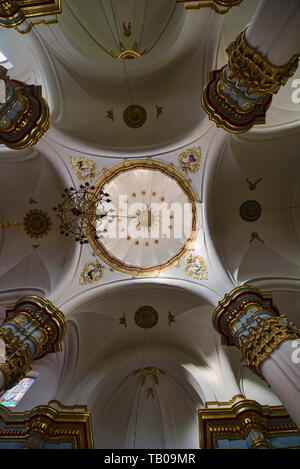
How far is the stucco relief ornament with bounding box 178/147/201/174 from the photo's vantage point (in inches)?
447

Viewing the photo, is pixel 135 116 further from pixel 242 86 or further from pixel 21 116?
pixel 242 86

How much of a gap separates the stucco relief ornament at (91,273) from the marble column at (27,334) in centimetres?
260

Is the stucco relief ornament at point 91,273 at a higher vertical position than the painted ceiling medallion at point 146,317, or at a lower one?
higher

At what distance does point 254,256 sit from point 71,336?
7723 millimetres

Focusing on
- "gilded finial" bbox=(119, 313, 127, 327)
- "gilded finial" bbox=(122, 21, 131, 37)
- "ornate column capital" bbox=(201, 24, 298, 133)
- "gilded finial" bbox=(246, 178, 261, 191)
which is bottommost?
"gilded finial" bbox=(119, 313, 127, 327)

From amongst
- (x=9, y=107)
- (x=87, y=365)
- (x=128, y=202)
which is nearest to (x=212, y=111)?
(x=9, y=107)

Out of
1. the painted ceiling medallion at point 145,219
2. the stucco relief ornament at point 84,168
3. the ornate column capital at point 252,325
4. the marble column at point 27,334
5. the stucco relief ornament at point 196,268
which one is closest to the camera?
the ornate column capital at point 252,325

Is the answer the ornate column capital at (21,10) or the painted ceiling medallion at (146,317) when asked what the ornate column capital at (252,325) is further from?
the ornate column capital at (21,10)

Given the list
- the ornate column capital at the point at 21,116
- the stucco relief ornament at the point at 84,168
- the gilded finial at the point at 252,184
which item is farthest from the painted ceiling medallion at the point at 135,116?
the gilded finial at the point at 252,184

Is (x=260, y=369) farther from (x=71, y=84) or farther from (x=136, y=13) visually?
(x=136, y=13)

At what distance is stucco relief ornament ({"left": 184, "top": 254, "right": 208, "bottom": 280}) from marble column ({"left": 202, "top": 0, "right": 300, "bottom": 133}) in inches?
204

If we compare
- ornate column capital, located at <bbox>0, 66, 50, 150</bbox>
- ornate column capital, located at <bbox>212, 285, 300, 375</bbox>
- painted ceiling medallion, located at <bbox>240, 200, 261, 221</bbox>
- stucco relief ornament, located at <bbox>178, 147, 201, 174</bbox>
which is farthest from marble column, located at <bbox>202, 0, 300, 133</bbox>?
painted ceiling medallion, located at <bbox>240, 200, 261, 221</bbox>

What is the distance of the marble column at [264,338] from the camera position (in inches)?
207

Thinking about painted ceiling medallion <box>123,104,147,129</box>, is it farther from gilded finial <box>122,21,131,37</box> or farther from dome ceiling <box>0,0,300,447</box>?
gilded finial <box>122,21,131,37</box>
